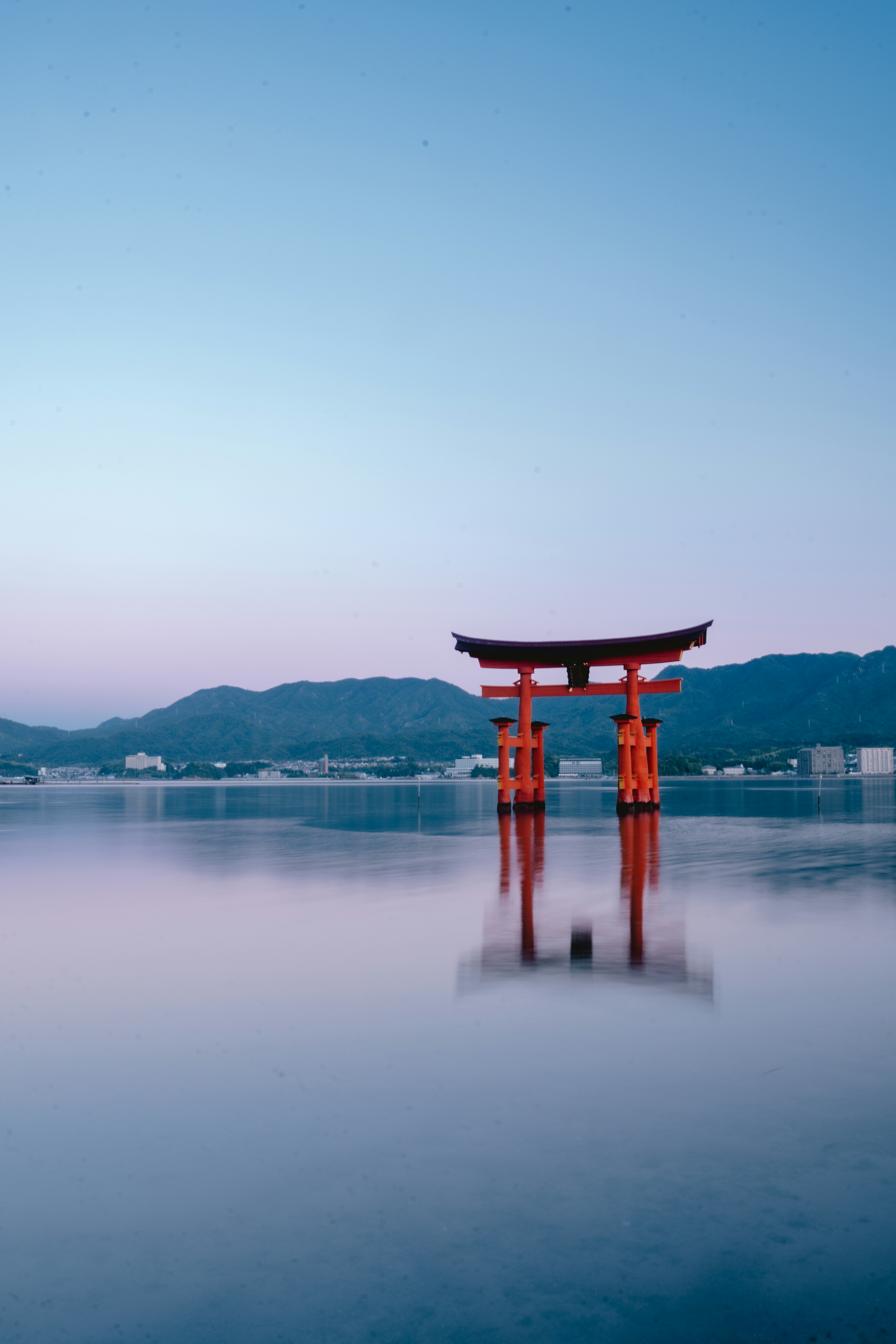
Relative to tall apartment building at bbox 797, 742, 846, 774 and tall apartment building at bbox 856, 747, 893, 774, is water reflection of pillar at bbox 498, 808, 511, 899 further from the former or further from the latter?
tall apartment building at bbox 856, 747, 893, 774

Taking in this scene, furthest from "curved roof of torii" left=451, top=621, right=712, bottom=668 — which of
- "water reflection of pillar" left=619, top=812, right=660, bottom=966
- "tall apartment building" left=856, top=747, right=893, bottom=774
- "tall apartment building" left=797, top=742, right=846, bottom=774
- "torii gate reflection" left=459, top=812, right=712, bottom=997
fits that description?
"tall apartment building" left=856, top=747, right=893, bottom=774

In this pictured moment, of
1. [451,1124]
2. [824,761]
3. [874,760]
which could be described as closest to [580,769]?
[824,761]

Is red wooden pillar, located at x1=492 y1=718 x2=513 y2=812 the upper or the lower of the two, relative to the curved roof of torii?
lower

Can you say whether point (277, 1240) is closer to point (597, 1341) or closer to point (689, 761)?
point (597, 1341)

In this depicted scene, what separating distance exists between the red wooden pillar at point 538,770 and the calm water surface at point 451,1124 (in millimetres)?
25321

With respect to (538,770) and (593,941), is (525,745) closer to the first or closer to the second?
(538,770)

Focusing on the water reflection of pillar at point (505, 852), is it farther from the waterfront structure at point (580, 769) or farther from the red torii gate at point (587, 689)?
the waterfront structure at point (580, 769)

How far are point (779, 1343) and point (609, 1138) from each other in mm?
1690

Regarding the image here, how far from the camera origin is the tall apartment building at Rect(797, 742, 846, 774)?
15362 centimetres

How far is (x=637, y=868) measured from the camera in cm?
1875

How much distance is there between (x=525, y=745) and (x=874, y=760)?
149m

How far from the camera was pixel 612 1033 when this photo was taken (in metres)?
6.80

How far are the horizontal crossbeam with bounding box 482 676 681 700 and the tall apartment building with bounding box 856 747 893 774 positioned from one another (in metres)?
143

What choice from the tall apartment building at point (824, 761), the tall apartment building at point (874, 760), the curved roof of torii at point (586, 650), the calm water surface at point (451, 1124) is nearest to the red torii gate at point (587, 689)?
the curved roof of torii at point (586, 650)
